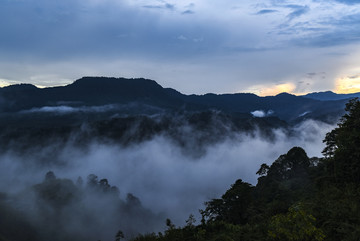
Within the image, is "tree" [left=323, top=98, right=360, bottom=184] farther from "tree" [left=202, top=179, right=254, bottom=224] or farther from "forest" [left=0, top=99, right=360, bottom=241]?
"tree" [left=202, top=179, right=254, bottom=224]

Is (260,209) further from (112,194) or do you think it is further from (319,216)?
(112,194)

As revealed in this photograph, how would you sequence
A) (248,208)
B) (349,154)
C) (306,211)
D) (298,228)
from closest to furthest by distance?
(298,228), (306,211), (349,154), (248,208)

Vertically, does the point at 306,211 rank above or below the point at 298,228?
below

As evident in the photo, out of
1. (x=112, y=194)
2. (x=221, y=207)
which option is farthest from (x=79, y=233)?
(x=221, y=207)

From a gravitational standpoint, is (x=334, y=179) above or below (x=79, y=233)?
above

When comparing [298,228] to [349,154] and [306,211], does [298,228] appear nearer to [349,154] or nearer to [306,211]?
[306,211]

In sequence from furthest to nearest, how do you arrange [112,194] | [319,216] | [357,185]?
[112,194], [357,185], [319,216]

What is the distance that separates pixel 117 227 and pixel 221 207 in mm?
119570

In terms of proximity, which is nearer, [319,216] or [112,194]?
[319,216]

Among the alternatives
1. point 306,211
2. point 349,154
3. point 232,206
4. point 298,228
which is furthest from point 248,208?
point 298,228

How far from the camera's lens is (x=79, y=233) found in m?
124

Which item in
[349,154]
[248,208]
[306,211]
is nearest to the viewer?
[306,211]

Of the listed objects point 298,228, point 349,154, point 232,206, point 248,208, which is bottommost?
point 232,206

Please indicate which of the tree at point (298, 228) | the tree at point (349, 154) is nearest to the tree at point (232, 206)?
the tree at point (349, 154)
